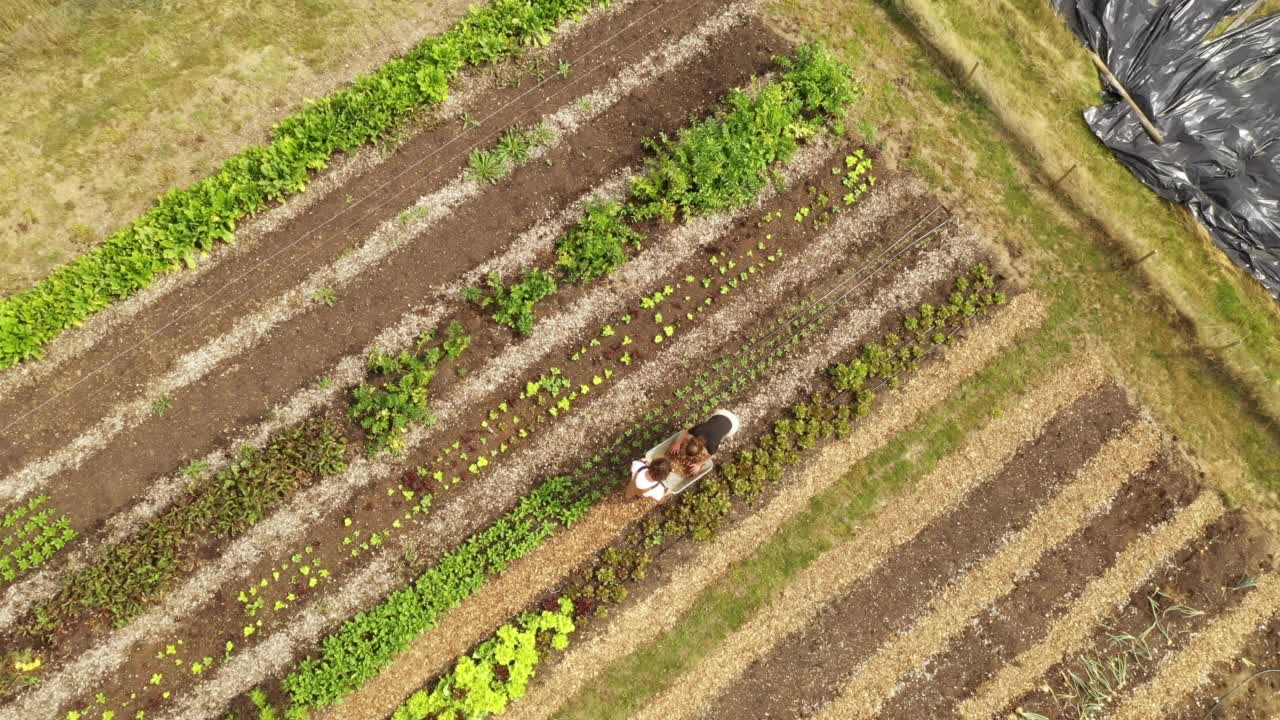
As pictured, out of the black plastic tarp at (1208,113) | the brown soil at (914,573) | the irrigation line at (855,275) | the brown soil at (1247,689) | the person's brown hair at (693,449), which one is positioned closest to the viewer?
the person's brown hair at (693,449)

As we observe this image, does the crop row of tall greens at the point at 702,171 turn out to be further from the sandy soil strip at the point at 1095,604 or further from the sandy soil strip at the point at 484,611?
the sandy soil strip at the point at 1095,604

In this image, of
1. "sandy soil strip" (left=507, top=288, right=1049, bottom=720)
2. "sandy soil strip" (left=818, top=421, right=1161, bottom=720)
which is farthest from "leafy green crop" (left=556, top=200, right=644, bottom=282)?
"sandy soil strip" (left=818, top=421, right=1161, bottom=720)

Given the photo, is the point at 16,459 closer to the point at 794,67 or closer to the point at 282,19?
the point at 282,19

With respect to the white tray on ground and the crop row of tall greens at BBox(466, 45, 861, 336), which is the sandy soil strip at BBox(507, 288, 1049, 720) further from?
the crop row of tall greens at BBox(466, 45, 861, 336)

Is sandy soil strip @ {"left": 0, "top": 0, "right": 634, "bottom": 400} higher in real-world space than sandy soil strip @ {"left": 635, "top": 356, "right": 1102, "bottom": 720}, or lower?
higher

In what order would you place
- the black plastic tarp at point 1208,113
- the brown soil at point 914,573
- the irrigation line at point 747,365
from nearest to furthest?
1. the brown soil at point 914,573
2. the irrigation line at point 747,365
3. the black plastic tarp at point 1208,113

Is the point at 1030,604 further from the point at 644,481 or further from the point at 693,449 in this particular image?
the point at 644,481

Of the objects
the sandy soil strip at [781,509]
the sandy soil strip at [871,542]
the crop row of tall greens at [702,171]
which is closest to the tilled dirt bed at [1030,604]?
the sandy soil strip at [871,542]
